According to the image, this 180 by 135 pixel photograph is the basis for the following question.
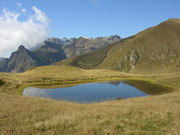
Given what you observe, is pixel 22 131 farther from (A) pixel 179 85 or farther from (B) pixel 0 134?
(A) pixel 179 85

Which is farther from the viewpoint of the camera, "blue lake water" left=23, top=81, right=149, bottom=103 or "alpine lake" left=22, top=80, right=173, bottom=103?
"alpine lake" left=22, top=80, right=173, bottom=103

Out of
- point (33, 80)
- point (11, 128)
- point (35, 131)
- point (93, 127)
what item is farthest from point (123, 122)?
point (33, 80)

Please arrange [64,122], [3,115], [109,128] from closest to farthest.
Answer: [109,128] → [64,122] → [3,115]

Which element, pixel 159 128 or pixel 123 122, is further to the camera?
pixel 123 122

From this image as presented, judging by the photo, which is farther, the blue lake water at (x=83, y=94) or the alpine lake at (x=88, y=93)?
the alpine lake at (x=88, y=93)

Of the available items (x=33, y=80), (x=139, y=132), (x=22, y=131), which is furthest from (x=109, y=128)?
(x=33, y=80)

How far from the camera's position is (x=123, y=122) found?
11141mm

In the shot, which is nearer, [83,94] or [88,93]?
[83,94]

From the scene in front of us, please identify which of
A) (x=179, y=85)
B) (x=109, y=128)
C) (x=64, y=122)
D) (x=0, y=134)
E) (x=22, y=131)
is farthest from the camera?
(x=179, y=85)

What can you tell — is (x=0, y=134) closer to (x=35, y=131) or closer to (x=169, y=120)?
(x=35, y=131)

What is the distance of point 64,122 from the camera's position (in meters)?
10.5

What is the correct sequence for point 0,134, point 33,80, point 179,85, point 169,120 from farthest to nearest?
1. point 33,80
2. point 179,85
3. point 169,120
4. point 0,134

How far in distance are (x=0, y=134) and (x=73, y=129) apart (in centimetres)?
339

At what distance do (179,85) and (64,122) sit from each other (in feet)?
202
